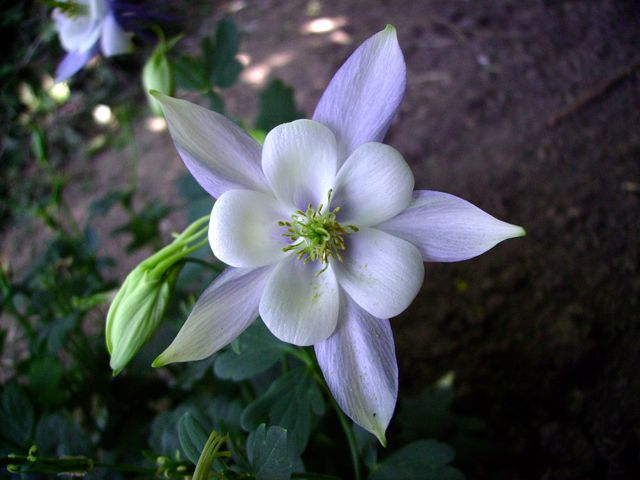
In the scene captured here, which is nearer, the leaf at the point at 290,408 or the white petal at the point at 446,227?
the white petal at the point at 446,227

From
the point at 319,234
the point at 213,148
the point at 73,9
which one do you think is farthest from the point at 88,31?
the point at 319,234

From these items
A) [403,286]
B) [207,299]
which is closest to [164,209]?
[207,299]

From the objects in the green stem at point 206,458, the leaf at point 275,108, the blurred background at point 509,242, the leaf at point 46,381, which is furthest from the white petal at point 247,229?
the leaf at point 46,381

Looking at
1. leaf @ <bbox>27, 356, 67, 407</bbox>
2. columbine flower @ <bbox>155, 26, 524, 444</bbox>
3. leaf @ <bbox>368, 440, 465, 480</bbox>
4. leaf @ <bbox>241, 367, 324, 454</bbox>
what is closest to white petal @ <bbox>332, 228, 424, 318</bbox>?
columbine flower @ <bbox>155, 26, 524, 444</bbox>

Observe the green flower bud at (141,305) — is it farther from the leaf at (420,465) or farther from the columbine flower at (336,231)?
the leaf at (420,465)

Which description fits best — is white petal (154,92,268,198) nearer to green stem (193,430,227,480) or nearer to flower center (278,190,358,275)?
flower center (278,190,358,275)

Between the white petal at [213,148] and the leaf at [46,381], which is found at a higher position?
the white petal at [213,148]
